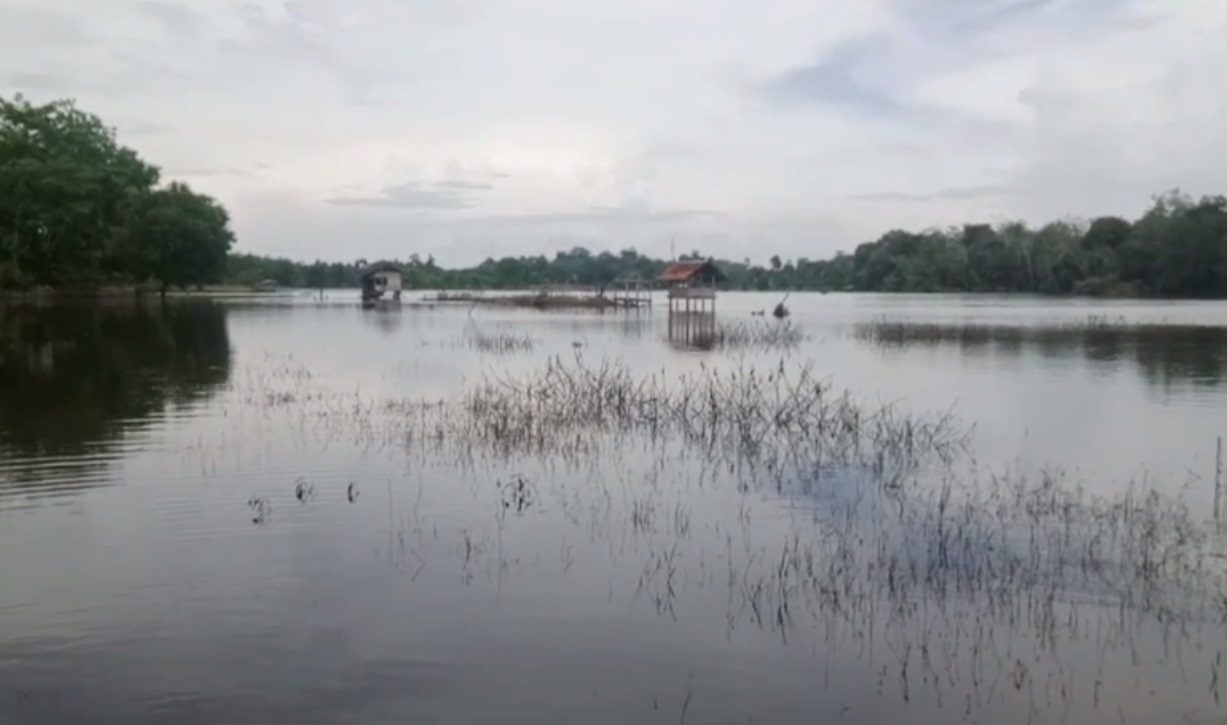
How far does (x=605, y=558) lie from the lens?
8633 millimetres

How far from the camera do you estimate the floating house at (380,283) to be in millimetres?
79562

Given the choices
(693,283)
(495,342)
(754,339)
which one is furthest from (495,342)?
(693,283)

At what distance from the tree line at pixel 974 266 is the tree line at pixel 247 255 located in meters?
0.15

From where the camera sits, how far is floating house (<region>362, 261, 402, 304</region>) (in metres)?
79.6

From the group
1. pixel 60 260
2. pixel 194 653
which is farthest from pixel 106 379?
pixel 60 260

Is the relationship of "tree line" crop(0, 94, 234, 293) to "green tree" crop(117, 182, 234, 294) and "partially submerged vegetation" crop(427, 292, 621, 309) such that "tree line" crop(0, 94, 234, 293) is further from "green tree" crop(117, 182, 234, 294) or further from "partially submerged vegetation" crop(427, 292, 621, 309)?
"partially submerged vegetation" crop(427, 292, 621, 309)

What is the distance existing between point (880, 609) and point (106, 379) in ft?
60.1

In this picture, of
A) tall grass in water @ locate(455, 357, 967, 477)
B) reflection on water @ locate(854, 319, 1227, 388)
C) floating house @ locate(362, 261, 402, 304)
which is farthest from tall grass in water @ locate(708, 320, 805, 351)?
floating house @ locate(362, 261, 402, 304)

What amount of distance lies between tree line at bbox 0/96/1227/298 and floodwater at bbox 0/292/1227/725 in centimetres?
4917

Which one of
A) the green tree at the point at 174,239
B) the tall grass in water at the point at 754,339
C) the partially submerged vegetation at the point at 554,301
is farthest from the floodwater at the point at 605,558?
the green tree at the point at 174,239

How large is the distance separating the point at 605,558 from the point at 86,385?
15.1 metres

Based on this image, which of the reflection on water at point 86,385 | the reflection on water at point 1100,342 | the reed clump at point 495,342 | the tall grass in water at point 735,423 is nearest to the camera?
the reflection on water at point 86,385

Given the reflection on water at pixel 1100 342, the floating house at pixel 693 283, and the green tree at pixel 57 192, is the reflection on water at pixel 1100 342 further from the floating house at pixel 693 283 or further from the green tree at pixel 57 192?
the green tree at pixel 57 192

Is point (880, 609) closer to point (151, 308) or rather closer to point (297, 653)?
point (297, 653)
